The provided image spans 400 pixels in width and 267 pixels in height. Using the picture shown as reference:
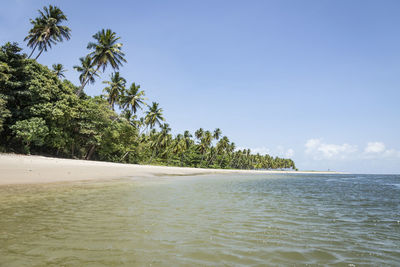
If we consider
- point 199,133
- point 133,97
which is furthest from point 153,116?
point 199,133

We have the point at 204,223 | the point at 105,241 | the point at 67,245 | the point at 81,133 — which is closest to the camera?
the point at 67,245

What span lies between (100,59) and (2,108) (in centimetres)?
1750

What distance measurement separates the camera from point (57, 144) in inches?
953

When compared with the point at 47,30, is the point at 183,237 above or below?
below

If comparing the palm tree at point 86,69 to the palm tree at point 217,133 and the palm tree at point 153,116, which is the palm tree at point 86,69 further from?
the palm tree at point 217,133

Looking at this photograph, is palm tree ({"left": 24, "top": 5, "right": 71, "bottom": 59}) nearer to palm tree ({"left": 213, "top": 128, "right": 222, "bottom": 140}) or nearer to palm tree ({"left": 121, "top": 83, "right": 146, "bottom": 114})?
palm tree ({"left": 121, "top": 83, "right": 146, "bottom": 114})

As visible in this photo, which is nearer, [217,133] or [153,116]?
[153,116]

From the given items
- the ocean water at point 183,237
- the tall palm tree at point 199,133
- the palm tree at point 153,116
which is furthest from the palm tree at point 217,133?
the ocean water at point 183,237

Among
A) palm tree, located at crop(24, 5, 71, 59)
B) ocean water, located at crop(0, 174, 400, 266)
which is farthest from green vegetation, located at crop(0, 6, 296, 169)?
ocean water, located at crop(0, 174, 400, 266)

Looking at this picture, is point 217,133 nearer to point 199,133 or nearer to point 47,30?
point 199,133

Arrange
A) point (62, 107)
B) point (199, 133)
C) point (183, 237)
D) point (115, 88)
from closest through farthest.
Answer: point (183, 237)
point (62, 107)
point (115, 88)
point (199, 133)

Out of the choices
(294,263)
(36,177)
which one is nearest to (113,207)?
(294,263)

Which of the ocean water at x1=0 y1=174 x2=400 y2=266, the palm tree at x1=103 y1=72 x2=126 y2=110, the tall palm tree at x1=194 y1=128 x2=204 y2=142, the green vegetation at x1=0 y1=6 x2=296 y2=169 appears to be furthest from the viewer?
the tall palm tree at x1=194 y1=128 x2=204 y2=142

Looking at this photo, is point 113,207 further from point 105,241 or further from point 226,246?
point 226,246
